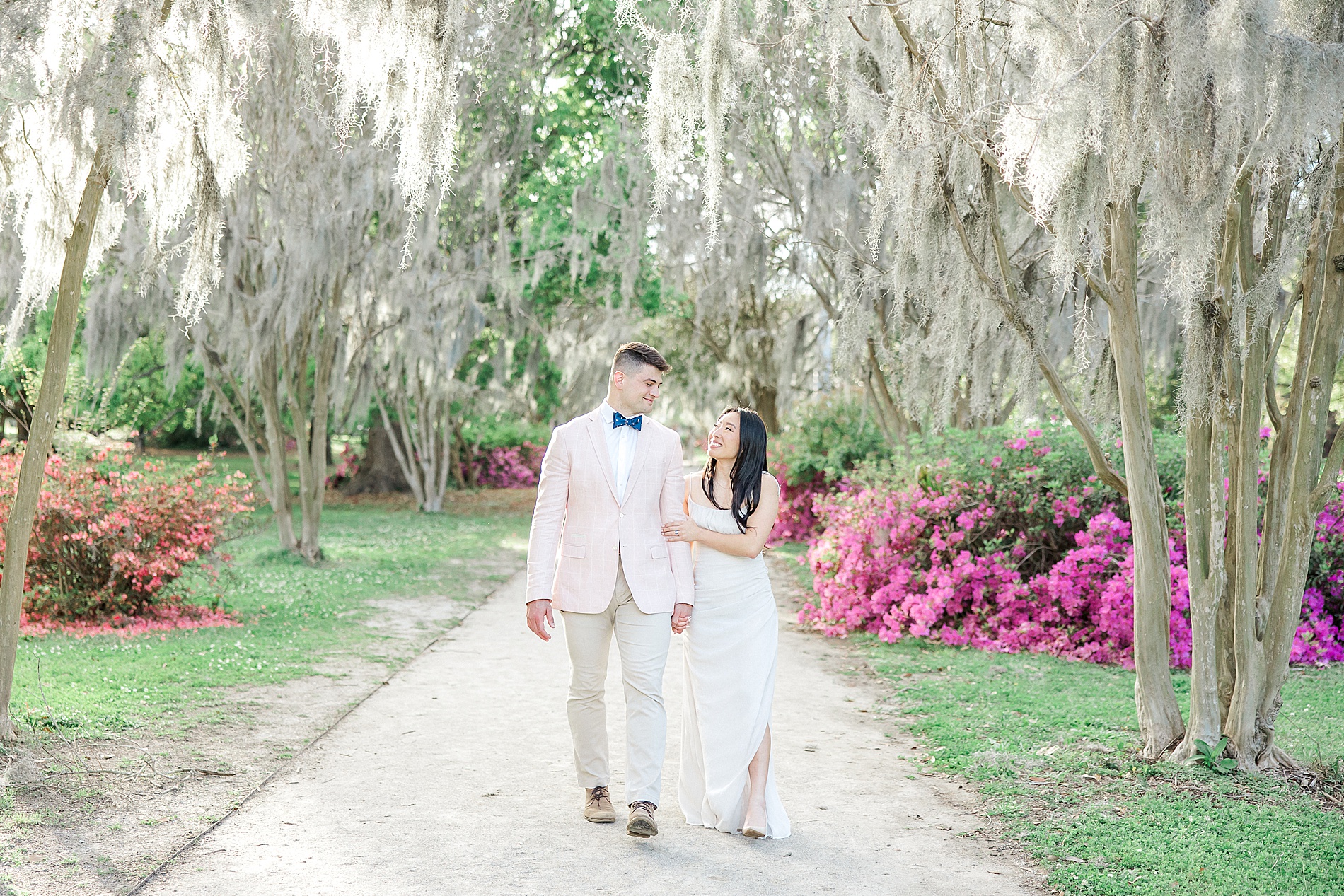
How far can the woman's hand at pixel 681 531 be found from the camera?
4195 mm

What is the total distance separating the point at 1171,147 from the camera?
3996mm

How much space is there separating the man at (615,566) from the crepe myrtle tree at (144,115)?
63.3 inches

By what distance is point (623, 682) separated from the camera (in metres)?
4.13

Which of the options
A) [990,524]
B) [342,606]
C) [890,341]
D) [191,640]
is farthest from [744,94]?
[191,640]

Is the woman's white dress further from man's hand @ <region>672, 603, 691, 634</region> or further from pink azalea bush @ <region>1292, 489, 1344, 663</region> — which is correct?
pink azalea bush @ <region>1292, 489, 1344, 663</region>

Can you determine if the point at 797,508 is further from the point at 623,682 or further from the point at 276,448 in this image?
the point at 623,682

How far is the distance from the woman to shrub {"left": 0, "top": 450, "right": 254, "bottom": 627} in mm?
5551

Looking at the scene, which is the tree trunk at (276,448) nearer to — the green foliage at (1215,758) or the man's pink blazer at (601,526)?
the man's pink blazer at (601,526)

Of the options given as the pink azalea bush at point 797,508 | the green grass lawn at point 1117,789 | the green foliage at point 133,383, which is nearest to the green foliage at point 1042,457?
the green grass lawn at point 1117,789

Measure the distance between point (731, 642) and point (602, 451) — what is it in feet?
2.88

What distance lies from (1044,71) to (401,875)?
371 centimetres

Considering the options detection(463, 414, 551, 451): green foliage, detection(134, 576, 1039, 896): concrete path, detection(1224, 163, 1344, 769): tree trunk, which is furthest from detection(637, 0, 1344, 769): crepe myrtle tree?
detection(463, 414, 551, 451): green foliage

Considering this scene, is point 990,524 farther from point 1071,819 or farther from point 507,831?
point 507,831

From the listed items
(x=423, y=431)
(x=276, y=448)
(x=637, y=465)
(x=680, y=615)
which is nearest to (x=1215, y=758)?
(x=680, y=615)
